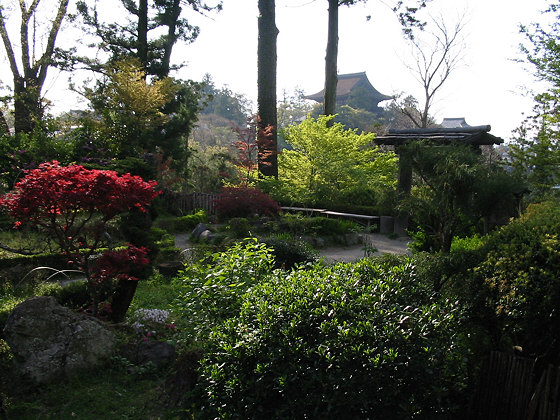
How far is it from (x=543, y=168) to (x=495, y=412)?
9116mm

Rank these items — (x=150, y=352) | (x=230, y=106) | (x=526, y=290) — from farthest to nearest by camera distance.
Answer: (x=230, y=106) < (x=150, y=352) < (x=526, y=290)

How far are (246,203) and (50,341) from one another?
306 inches

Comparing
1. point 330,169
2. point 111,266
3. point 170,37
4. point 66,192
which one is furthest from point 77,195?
point 170,37

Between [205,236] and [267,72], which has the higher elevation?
[267,72]

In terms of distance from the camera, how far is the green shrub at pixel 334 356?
7.86 feet

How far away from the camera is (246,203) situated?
11203 millimetres

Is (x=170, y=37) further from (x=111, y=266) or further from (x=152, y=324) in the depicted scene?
(x=152, y=324)

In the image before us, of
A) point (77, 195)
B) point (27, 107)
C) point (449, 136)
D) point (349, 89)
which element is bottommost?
point (77, 195)

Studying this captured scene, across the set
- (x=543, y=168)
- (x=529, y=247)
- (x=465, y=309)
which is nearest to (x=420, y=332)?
(x=465, y=309)

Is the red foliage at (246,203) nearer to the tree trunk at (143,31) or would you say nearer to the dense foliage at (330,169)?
the dense foliage at (330,169)

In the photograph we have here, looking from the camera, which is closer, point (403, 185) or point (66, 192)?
point (66, 192)

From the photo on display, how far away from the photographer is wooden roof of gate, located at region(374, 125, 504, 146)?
8445 mm

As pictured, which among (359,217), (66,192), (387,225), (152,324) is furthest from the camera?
(359,217)

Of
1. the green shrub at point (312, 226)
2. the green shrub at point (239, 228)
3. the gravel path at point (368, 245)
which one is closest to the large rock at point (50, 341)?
the gravel path at point (368, 245)
